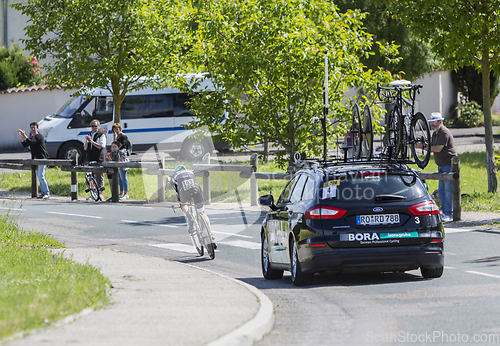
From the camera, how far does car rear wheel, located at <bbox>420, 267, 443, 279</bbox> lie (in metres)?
9.02

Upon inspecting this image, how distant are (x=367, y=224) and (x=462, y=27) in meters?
8.79

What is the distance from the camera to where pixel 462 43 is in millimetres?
16828

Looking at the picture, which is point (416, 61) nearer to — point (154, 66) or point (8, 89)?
point (154, 66)

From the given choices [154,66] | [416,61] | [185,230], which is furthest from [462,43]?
[416,61]

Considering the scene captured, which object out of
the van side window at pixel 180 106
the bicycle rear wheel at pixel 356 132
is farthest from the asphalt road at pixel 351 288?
the van side window at pixel 180 106

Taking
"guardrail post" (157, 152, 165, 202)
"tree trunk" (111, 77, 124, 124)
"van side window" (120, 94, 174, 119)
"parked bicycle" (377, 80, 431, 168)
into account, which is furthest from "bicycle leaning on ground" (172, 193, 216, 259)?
"van side window" (120, 94, 174, 119)

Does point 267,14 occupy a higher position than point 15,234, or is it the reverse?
point 267,14

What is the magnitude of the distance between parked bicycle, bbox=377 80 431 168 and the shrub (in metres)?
34.7

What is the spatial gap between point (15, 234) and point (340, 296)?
264 inches

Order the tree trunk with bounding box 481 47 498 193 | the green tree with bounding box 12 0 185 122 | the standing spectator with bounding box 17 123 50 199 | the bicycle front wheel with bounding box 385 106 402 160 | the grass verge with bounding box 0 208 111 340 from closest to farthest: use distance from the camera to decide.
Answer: the grass verge with bounding box 0 208 111 340
the bicycle front wheel with bounding box 385 106 402 160
the tree trunk with bounding box 481 47 498 193
the standing spectator with bounding box 17 123 50 199
the green tree with bounding box 12 0 185 122

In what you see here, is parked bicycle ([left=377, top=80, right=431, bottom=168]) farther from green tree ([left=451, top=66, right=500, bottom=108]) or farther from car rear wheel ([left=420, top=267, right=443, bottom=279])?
green tree ([left=451, top=66, right=500, bottom=108])

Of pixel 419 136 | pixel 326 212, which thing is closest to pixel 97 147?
pixel 419 136

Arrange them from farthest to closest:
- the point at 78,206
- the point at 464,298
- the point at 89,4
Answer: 1. the point at 89,4
2. the point at 78,206
3. the point at 464,298

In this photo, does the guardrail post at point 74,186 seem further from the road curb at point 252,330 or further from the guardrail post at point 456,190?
the road curb at point 252,330
